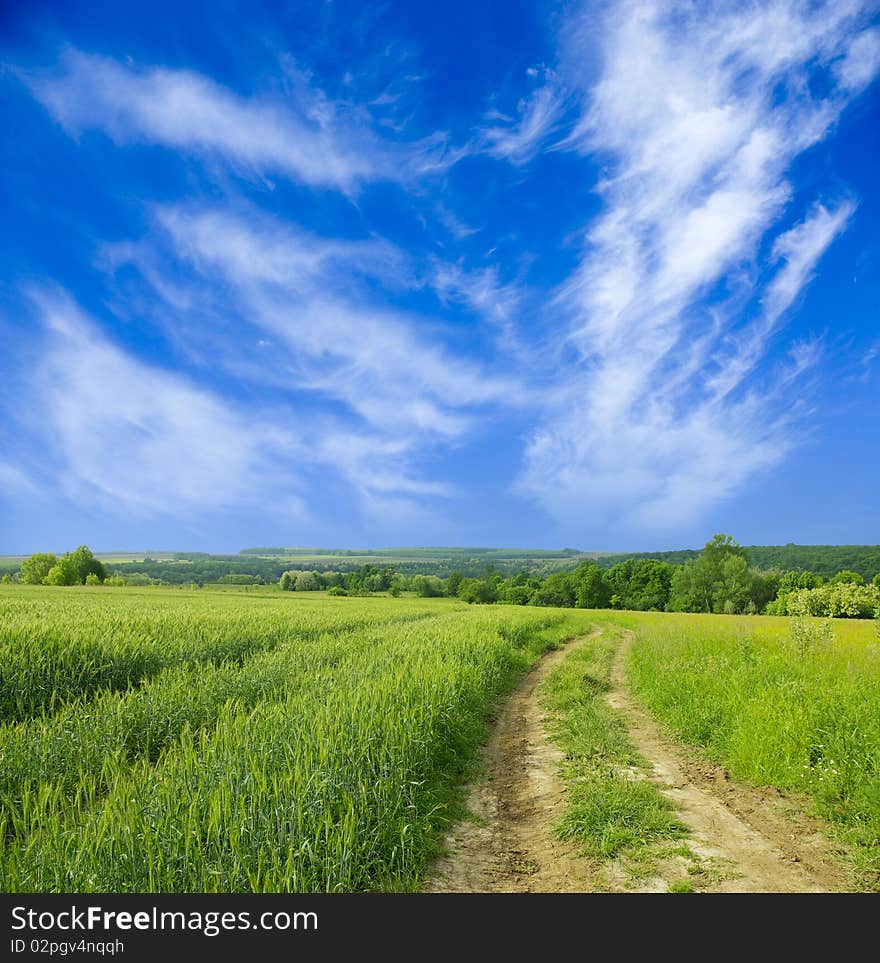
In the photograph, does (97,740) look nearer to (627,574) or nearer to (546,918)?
(546,918)

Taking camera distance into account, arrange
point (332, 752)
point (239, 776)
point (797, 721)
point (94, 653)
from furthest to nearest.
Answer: point (94, 653) < point (797, 721) < point (332, 752) < point (239, 776)

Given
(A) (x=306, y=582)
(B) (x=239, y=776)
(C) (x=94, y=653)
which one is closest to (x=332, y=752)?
(B) (x=239, y=776)

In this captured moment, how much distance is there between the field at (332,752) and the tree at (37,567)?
10739 cm

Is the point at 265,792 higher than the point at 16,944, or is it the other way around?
the point at 265,792

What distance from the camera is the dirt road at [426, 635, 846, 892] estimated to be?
14.0ft

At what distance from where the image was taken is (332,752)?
527 cm

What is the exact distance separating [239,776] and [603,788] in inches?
157

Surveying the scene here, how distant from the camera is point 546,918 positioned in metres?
3.33

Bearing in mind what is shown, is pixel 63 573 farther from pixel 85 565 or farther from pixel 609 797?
pixel 609 797

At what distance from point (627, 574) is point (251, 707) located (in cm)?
9975

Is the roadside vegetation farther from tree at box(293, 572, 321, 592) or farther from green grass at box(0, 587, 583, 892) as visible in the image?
tree at box(293, 572, 321, 592)

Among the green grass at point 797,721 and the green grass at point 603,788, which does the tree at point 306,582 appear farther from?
the green grass at point 797,721

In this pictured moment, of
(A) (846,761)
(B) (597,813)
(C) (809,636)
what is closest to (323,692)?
(B) (597,813)

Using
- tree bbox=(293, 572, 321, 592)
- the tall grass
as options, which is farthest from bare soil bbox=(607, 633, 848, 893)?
tree bbox=(293, 572, 321, 592)
